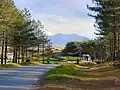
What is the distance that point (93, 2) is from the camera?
60344 millimetres

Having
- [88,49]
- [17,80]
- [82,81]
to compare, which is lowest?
[82,81]

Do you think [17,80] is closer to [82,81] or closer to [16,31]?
[82,81]

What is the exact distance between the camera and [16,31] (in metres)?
75.0

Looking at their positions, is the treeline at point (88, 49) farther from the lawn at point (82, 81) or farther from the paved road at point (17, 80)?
the lawn at point (82, 81)

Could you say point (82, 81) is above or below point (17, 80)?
below

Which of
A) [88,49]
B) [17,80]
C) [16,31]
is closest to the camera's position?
[17,80]

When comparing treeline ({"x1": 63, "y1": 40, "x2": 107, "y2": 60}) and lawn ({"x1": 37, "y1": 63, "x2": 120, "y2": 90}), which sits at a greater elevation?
treeline ({"x1": 63, "y1": 40, "x2": 107, "y2": 60})

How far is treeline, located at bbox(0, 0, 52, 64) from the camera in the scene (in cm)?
5941

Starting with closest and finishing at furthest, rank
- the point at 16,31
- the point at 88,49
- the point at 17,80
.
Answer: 1. the point at 17,80
2. the point at 16,31
3. the point at 88,49

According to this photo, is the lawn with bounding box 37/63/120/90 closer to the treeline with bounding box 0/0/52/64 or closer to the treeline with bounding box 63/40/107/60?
the treeline with bounding box 0/0/52/64

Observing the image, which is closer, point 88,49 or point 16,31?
point 16,31

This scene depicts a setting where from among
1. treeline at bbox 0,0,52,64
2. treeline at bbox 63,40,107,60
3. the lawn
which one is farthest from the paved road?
treeline at bbox 63,40,107,60

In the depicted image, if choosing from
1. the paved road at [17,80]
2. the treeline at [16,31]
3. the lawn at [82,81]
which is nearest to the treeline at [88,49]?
the treeline at [16,31]

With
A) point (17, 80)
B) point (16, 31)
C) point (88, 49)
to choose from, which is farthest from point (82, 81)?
point (88, 49)
